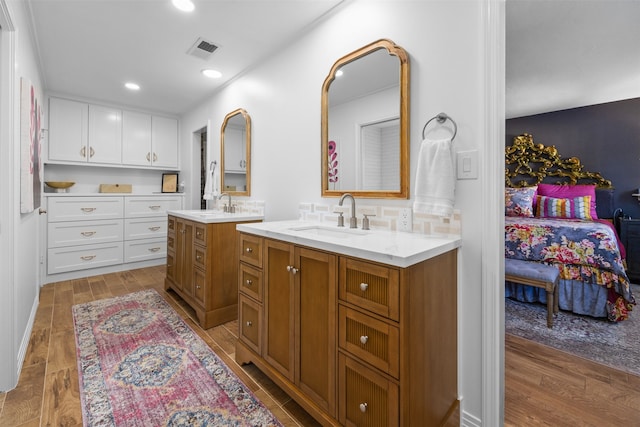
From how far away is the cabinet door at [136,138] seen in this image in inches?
167

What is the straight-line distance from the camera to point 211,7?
2021 mm

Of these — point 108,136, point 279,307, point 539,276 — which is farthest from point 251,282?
point 108,136

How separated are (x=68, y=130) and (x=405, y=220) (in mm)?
4443

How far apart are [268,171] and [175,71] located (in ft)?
4.97

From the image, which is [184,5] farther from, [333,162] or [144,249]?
[144,249]

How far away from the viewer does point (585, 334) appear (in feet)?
7.61

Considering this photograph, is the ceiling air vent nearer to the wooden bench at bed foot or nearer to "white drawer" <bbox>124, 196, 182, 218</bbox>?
"white drawer" <bbox>124, 196, 182, 218</bbox>

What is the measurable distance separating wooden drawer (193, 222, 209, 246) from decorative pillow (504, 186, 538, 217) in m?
4.02

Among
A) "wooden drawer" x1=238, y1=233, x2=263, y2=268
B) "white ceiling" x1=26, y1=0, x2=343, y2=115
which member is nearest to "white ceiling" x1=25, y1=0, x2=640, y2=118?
"white ceiling" x1=26, y1=0, x2=343, y2=115

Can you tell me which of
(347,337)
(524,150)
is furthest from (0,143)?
(524,150)

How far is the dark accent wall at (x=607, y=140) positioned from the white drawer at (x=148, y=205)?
19.5 feet

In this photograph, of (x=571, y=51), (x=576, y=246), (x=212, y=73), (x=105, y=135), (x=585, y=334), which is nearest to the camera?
(x=585, y=334)

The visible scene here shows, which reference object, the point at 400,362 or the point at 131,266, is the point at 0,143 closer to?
the point at 400,362

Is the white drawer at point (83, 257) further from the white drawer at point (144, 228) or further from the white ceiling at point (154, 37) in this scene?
the white ceiling at point (154, 37)
